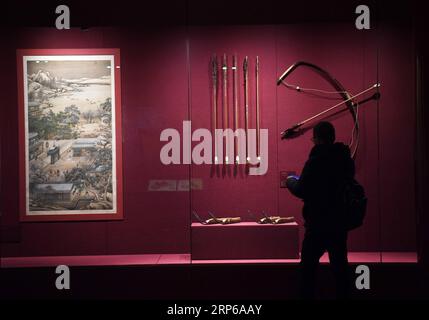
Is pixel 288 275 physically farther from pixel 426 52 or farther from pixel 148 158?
pixel 426 52

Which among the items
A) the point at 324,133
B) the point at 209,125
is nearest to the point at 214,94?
the point at 209,125

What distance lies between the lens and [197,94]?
17.4 ft

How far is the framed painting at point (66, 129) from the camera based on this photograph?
17.1 ft

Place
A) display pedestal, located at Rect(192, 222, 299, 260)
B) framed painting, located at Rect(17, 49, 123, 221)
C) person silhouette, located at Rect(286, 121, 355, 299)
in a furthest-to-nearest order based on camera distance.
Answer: framed painting, located at Rect(17, 49, 123, 221), display pedestal, located at Rect(192, 222, 299, 260), person silhouette, located at Rect(286, 121, 355, 299)

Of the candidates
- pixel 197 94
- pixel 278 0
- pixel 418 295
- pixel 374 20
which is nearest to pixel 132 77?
pixel 197 94

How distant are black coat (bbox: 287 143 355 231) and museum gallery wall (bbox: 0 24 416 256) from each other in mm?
1251

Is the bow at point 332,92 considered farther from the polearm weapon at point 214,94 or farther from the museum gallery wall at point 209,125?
the polearm weapon at point 214,94

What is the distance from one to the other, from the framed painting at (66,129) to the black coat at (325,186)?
1.90 meters

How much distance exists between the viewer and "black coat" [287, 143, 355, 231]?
13.2 feet

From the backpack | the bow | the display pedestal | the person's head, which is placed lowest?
the display pedestal

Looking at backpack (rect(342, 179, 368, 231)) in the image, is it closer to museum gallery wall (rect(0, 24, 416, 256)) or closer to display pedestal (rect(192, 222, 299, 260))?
display pedestal (rect(192, 222, 299, 260))

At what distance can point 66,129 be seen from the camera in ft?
17.2

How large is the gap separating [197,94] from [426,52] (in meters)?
1.94

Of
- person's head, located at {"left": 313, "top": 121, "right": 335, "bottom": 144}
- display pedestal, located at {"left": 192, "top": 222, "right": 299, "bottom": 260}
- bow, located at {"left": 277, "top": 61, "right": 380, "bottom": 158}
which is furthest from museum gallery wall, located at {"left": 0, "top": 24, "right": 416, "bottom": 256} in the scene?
person's head, located at {"left": 313, "top": 121, "right": 335, "bottom": 144}
